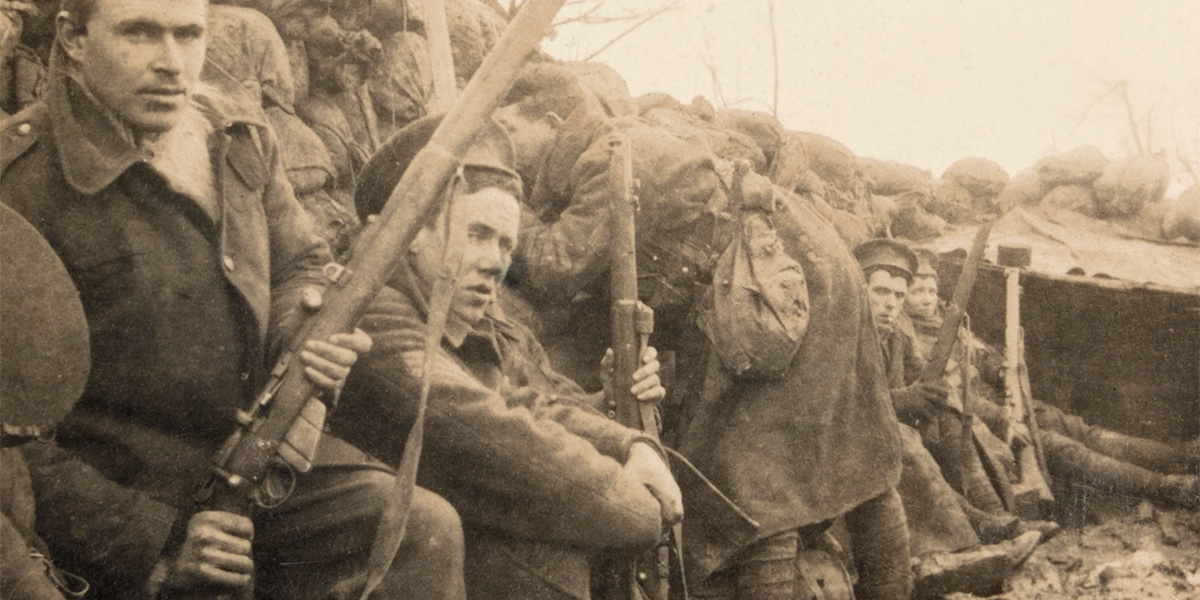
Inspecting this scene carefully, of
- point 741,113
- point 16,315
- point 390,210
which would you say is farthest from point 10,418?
point 741,113

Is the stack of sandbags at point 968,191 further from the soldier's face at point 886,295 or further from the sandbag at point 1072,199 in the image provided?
the soldier's face at point 886,295

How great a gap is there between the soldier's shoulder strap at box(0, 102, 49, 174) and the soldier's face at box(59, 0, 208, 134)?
0.42ft

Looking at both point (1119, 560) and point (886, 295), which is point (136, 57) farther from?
point (1119, 560)

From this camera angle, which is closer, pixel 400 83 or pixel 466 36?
pixel 400 83

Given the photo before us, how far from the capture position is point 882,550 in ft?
14.8

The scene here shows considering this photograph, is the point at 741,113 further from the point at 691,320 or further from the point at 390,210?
the point at 390,210

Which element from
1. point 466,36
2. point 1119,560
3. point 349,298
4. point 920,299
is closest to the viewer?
point 349,298

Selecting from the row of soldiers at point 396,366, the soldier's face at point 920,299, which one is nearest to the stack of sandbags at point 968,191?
the soldier's face at point 920,299

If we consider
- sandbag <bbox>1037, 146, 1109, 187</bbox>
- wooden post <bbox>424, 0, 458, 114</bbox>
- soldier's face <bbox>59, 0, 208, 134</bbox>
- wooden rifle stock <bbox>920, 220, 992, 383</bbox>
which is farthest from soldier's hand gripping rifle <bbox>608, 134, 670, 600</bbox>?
sandbag <bbox>1037, 146, 1109, 187</bbox>

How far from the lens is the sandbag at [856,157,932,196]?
6977 millimetres

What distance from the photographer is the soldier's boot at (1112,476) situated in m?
6.12

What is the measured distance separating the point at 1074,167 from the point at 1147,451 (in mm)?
2206

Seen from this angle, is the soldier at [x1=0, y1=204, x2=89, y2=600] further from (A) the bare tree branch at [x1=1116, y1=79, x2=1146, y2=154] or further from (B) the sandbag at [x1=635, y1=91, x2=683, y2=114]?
(A) the bare tree branch at [x1=1116, y1=79, x2=1146, y2=154]

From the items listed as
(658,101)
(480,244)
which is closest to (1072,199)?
(658,101)
